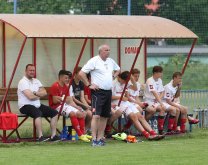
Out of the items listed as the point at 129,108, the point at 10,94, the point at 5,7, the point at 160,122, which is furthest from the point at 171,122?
the point at 5,7

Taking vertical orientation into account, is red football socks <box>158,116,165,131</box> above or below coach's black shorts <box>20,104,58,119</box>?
below

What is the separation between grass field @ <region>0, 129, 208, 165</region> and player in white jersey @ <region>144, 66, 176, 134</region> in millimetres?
1368

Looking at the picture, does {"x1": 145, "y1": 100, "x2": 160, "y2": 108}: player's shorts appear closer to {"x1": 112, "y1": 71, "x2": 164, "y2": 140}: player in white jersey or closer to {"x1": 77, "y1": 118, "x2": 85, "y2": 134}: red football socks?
{"x1": 112, "y1": 71, "x2": 164, "y2": 140}: player in white jersey

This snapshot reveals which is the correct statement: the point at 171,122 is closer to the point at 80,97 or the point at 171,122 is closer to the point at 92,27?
the point at 80,97

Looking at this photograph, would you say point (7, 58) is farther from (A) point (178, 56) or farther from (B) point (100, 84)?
(A) point (178, 56)

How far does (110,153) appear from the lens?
15.0 m

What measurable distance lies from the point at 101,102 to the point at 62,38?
144 centimetres

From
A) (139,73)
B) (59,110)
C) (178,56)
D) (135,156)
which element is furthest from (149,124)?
(178,56)

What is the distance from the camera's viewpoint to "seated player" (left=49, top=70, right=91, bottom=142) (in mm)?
17859

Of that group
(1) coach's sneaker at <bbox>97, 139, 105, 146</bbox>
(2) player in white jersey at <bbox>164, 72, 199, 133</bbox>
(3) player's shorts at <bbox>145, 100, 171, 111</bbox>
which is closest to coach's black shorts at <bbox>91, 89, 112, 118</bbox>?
(1) coach's sneaker at <bbox>97, 139, 105, 146</bbox>

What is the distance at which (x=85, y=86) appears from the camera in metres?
18.6

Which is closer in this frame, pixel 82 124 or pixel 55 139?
pixel 55 139

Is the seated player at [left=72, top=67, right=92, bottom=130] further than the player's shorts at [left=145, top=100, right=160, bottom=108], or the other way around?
the player's shorts at [left=145, top=100, right=160, bottom=108]

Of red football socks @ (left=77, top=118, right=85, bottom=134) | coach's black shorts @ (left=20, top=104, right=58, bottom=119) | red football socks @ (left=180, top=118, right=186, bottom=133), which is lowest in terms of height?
red football socks @ (left=180, top=118, right=186, bottom=133)
